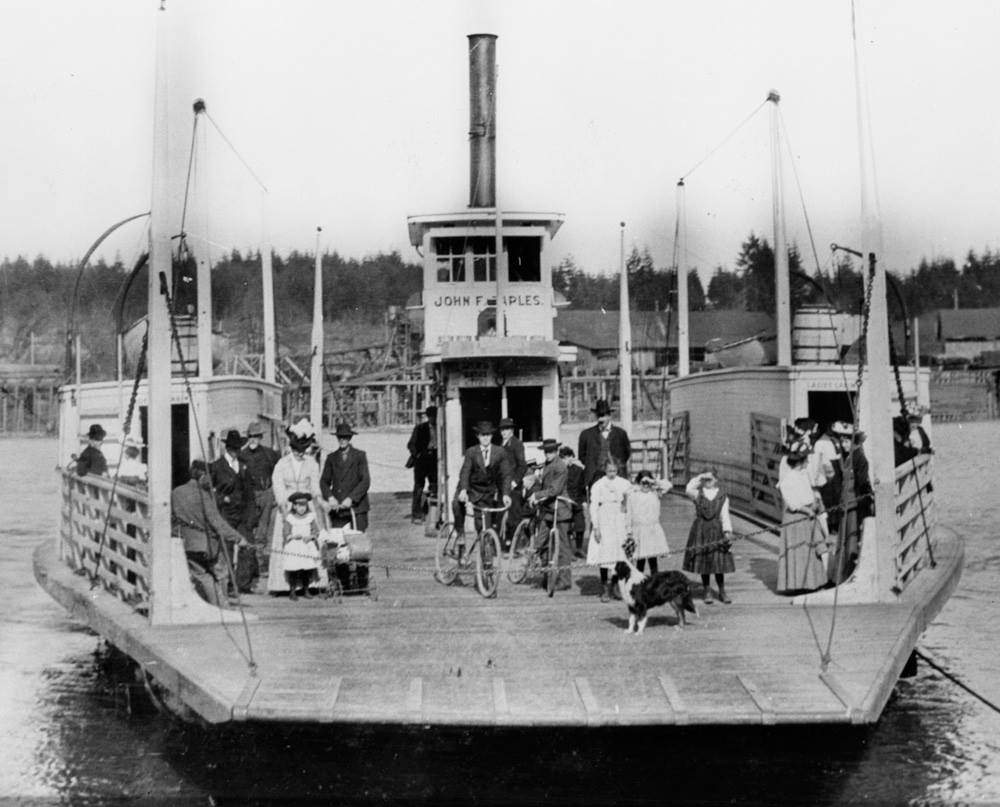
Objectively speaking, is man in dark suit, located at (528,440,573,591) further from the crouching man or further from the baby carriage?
the crouching man

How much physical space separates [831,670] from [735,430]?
12952 millimetres

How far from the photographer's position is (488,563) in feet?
39.7

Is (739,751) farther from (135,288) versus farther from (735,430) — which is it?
(135,288)

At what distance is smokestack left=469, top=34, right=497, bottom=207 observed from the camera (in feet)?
76.7

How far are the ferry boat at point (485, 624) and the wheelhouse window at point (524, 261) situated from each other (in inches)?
89.4

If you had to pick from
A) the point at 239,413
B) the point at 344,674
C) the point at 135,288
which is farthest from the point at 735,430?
the point at 135,288

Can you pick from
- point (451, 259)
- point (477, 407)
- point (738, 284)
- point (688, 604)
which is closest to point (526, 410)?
point (477, 407)

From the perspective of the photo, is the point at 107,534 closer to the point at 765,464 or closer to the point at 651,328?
the point at 765,464

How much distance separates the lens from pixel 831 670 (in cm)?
866

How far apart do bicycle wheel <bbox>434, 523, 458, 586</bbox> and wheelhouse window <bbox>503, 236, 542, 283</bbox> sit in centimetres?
706

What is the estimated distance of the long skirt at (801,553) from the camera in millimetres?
11211

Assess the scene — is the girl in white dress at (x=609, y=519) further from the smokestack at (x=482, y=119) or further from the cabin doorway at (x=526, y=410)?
the smokestack at (x=482, y=119)

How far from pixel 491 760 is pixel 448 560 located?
428 cm

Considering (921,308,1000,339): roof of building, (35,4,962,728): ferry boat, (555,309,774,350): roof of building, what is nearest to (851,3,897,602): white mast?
(35,4,962,728): ferry boat
